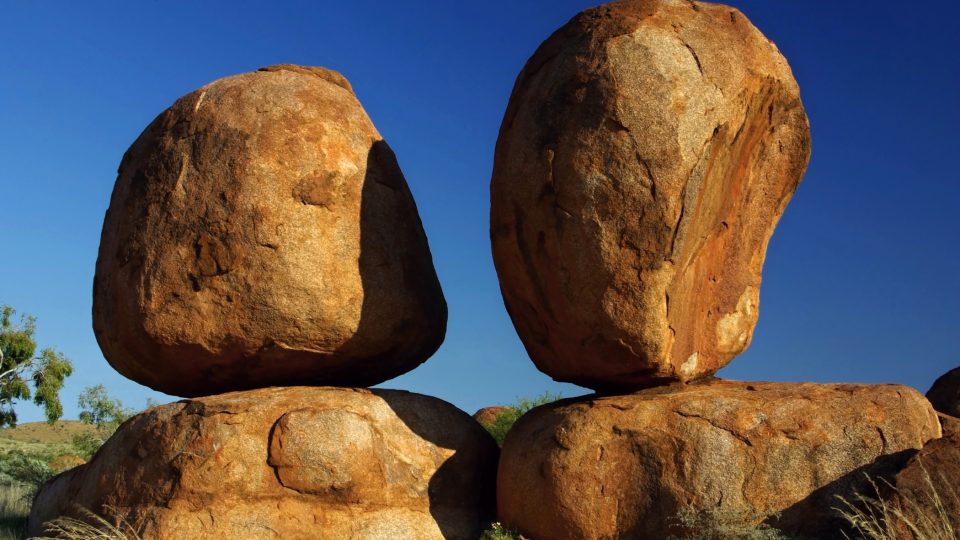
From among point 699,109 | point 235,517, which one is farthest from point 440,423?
point 699,109

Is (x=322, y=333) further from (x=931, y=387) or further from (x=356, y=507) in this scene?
(x=931, y=387)

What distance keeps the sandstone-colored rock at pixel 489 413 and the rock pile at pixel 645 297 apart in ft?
22.7

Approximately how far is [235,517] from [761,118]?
17.5ft

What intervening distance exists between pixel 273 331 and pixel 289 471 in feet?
4.07

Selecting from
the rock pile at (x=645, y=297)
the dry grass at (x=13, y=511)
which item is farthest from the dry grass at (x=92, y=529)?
the rock pile at (x=645, y=297)

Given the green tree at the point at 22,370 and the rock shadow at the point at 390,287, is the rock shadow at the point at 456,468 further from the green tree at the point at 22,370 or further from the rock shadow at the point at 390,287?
the green tree at the point at 22,370

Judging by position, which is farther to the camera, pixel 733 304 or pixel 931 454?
pixel 733 304

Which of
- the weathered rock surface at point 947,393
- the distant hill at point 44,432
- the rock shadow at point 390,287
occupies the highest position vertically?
the distant hill at point 44,432

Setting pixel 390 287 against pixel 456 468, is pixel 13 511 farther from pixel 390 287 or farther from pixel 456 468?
pixel 456 468

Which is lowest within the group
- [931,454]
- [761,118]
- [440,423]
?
[931,454]

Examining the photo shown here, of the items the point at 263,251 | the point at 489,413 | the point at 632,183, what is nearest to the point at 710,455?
the point at 632,183

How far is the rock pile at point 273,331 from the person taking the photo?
7477 mm

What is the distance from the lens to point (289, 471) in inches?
294

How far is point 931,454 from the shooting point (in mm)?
6598
